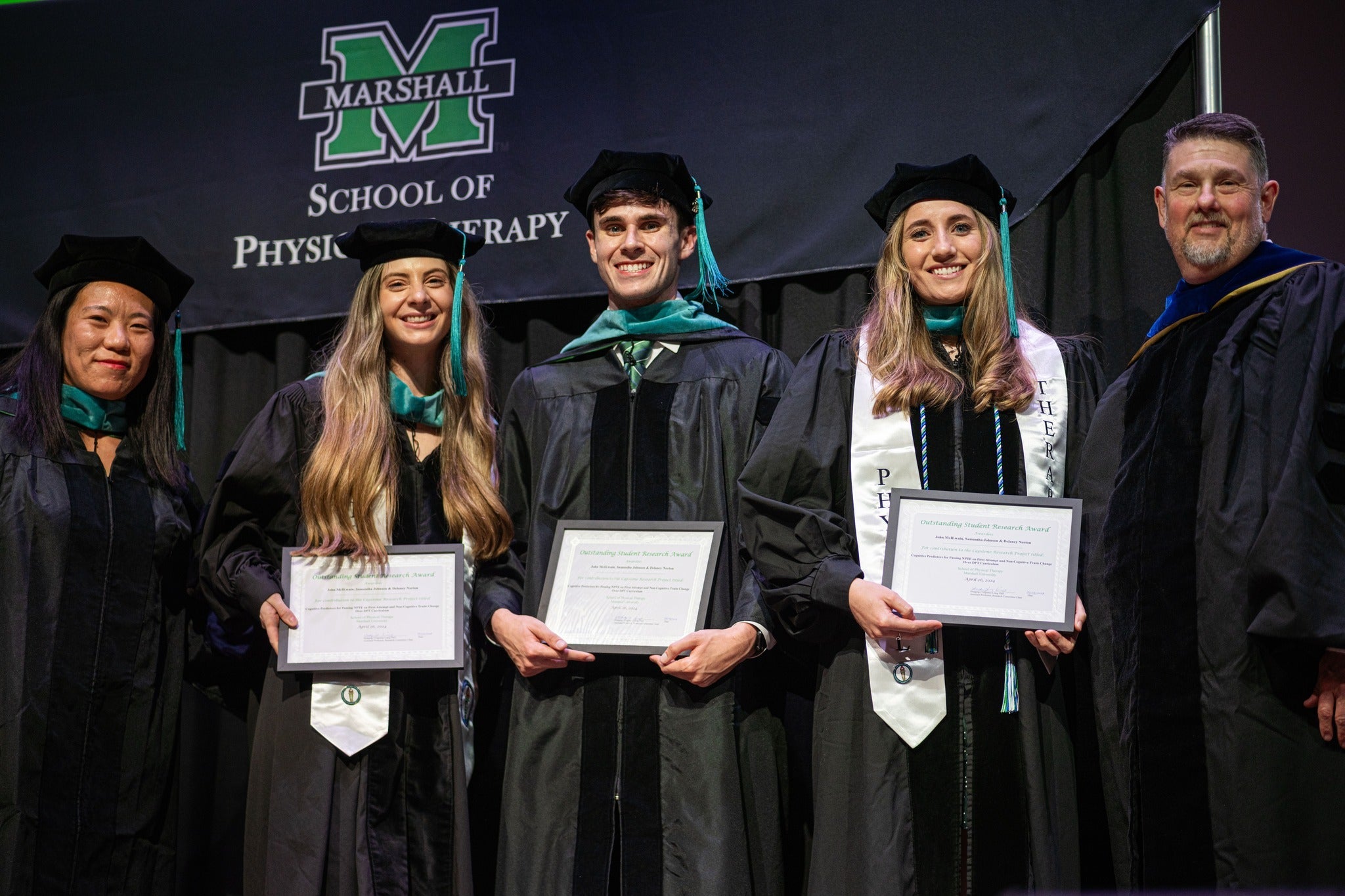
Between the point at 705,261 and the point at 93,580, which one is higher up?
the point at 705,261

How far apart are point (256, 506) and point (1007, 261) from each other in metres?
2.09

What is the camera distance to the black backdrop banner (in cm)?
371

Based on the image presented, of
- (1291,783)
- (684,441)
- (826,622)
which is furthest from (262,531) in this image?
(1291,783)

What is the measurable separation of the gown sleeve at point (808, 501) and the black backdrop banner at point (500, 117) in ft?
2.97

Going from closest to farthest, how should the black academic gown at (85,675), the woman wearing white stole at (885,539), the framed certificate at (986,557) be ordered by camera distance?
the framed certificate at (986,557) → the woman wearing white stole at (885,539) → the black academic gown at (85,675)

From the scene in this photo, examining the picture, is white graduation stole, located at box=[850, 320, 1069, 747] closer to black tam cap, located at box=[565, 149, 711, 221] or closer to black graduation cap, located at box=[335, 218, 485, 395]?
black tam cap, located at box=[565, 149, 711, 221]

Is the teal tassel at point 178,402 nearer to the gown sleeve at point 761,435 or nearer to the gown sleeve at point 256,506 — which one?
the gown sleeve at point 256,506

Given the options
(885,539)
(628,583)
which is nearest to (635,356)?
(628,583)

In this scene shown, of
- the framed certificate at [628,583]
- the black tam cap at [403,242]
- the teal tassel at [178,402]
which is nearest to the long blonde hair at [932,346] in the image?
the framed certificate at [628,583]

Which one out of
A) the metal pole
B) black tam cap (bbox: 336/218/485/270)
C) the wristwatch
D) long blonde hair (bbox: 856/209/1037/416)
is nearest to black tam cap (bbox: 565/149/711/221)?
black tam cap (bbox: 336/218/485/270)

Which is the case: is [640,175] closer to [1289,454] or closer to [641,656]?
[641,656]

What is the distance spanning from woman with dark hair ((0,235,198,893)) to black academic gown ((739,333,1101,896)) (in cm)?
177

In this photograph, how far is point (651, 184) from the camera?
3426mm

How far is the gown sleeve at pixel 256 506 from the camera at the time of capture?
3.33m
